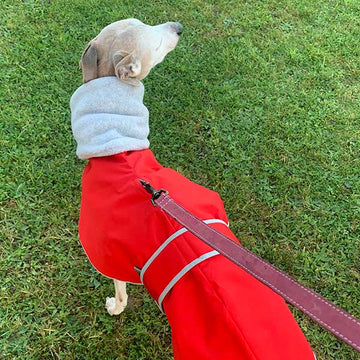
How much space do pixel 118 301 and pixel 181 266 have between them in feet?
3.54

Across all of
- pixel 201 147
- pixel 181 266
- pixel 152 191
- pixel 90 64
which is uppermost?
pixel 90 64

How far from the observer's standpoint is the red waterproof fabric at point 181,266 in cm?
154

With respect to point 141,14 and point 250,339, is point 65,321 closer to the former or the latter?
point 250,339

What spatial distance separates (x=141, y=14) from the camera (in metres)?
4.29

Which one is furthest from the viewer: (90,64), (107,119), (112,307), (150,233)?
(112,307)

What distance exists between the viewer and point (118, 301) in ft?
8.72

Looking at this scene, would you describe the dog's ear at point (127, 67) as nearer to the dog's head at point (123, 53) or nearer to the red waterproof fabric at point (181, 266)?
the dog's head at point (123, 53)

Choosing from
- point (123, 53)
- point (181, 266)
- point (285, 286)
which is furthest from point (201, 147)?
point (285, 286)

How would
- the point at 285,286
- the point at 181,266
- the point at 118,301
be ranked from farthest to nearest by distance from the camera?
the point at 118,301, the point at 181,266, the point at 285,286

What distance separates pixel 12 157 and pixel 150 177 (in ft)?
6.11

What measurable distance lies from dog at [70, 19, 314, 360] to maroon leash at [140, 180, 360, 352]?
9.0 inches

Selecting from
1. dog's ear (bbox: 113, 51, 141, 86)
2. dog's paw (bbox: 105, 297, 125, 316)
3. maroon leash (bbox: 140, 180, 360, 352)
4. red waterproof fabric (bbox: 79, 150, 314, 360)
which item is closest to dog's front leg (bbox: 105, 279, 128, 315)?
dog's paw (bbox: 105, 297, 125, 316)

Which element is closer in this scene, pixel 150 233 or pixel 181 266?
pixel 181 266

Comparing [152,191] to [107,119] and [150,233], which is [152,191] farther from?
[107,119]
